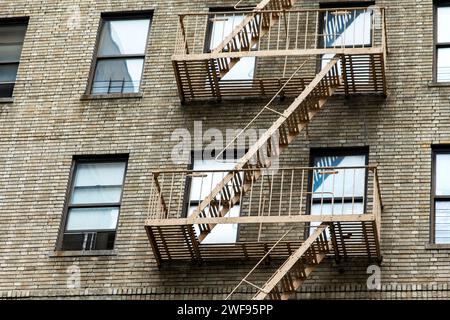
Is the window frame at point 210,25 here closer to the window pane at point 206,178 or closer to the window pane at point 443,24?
the window pane at point 206,178

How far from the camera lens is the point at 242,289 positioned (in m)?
26.0

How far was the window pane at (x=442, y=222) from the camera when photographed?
2609 centimetres

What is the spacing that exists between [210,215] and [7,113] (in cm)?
537

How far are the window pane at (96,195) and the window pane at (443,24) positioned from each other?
6734 millimetres

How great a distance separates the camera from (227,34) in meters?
29.6

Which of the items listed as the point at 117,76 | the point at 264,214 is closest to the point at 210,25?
the point at 117,76

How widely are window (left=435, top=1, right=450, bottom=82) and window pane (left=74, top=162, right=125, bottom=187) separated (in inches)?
243

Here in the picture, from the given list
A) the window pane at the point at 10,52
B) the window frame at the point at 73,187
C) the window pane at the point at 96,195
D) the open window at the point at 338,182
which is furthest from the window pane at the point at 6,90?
the open window at the point at 338,182

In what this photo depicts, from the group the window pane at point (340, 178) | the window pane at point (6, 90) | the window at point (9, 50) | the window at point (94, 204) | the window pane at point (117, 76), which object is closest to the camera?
the window pane at point (340, 178)

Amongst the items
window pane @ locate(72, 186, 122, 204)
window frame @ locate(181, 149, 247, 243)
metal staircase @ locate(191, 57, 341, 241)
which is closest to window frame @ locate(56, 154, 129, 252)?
window pane @ locate(72, 186, 122, 204)
